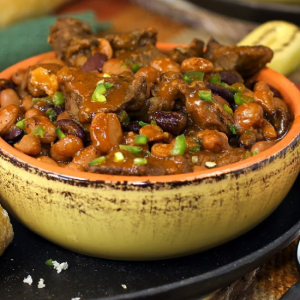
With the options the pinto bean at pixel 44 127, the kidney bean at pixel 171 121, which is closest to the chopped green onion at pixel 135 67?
the kidney bean at pixel 171 121

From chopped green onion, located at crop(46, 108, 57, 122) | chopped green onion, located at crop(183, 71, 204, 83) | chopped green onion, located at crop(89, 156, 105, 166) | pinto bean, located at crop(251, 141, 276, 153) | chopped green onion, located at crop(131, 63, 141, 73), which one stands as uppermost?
chopped green onion, located at crop(183, 71, 204, 83)

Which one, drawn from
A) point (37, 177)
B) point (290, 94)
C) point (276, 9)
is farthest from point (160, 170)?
point (276, 9)

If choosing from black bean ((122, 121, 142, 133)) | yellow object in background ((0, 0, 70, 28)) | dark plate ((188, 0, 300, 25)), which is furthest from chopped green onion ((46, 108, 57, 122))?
dark plate ((188, 0, 300, 25))

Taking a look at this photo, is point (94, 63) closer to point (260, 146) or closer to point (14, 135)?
point (14, 135)

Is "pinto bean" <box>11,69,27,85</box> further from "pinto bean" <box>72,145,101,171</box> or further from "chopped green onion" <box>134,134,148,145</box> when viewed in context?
"chopped green onion" <box>134,134,148,145</box>

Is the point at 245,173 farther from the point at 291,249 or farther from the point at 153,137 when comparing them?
the point at 291,249

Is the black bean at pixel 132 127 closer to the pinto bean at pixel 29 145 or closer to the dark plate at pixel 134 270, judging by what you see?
the pinto bean at pixel 29 145
